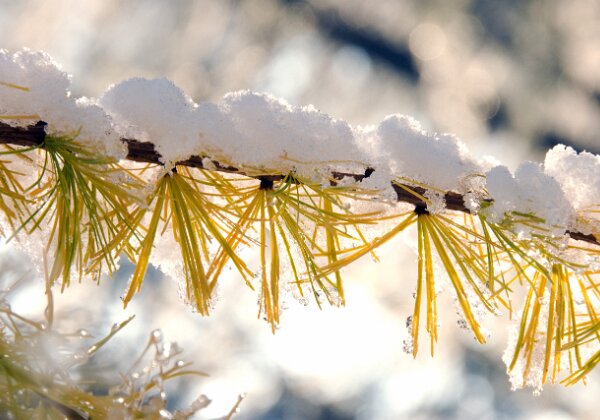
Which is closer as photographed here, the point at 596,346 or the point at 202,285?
the point at 202,285

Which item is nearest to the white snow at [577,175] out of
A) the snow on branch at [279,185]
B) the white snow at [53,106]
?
the snow on branch at [279,185]

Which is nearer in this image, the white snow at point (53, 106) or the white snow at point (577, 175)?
the white snow at point (53, 106)

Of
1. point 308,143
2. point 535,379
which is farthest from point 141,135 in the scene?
point 535,379

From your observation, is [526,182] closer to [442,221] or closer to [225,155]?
[442,221]

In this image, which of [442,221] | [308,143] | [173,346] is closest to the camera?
[173,346]

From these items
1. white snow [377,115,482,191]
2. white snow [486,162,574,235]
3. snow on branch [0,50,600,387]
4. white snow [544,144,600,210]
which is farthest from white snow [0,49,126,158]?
white snow [544,144,600,210]

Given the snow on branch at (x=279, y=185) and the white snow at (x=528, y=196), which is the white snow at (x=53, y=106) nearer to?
the snow on branch at (x=279, y=185)

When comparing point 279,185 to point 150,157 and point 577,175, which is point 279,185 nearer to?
point 150,157

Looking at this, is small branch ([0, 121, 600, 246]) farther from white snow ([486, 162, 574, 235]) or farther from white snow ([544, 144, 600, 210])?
white snow ([544, 144, 600, 210])
